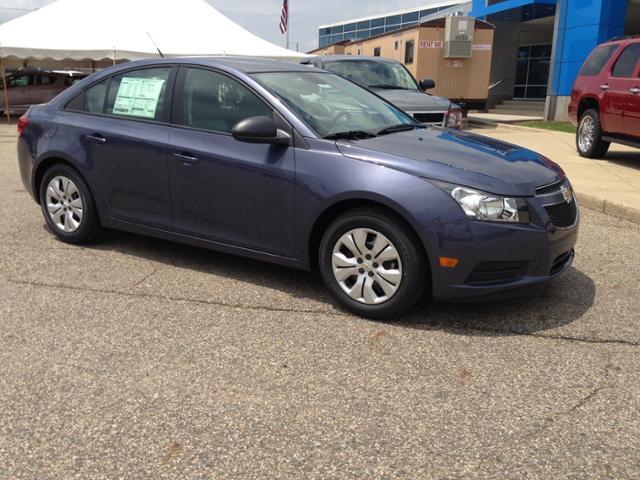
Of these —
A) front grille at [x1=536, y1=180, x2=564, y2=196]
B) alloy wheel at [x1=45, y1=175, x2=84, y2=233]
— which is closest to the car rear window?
front grille at [x1=536, y1=180, x2=564, y2=196]

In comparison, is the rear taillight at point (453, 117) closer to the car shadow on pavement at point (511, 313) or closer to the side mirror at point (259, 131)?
the car shadow on pavement at point (511, 313)

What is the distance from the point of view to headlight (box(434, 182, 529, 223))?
3617 mm

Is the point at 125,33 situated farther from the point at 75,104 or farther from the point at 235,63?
the point at 235,63

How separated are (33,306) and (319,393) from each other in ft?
7.24

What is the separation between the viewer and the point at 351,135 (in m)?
4.25

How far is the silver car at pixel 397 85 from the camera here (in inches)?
392

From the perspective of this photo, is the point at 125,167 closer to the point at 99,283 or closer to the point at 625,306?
the point at 99,283

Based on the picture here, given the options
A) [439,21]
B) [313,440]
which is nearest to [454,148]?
[313,440]

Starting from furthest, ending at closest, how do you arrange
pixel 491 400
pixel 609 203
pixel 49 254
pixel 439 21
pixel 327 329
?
pixel 439 21 → pixel 609 203 → pixel 49 254 → pixel 327 329 → pixel 491 400

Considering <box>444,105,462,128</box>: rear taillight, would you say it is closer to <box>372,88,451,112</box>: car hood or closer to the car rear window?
<box>372,88,451,112</box>: car hood

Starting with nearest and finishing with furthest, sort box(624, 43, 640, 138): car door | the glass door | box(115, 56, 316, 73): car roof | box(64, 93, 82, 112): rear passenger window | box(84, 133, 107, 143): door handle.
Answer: box(115, 56, 316, 73): car roof
box(84, 133, 107, 143): door handle
box(64, 93, 82, 112): rear passenger window
box(624, 43, 640, 138): car door
the glass door

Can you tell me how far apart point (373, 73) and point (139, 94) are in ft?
22.3

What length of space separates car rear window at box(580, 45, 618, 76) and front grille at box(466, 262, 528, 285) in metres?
7.52

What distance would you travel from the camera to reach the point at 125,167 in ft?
16.1
